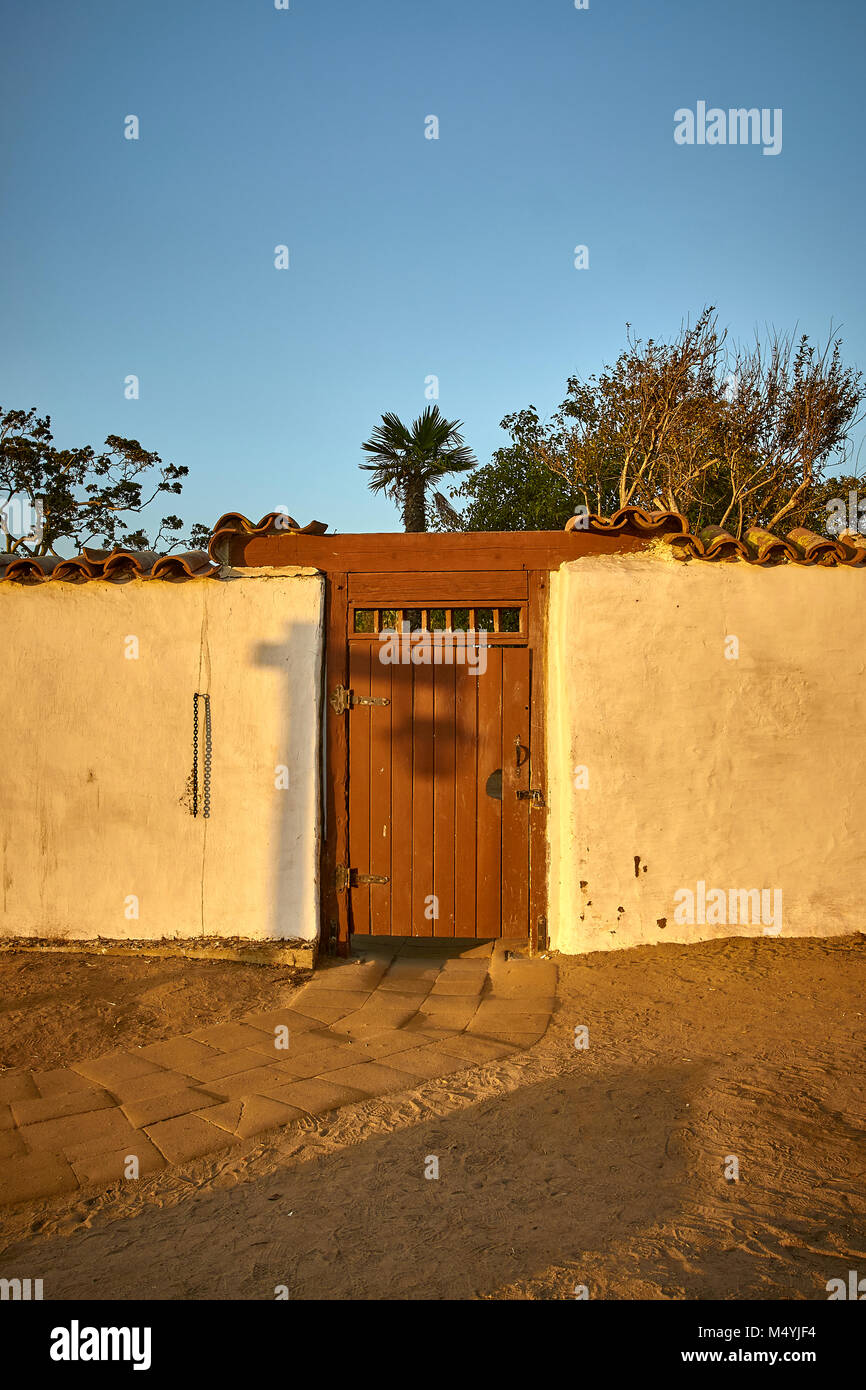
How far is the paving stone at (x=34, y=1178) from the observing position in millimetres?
2873

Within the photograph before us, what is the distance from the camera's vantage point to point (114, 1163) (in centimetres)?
307

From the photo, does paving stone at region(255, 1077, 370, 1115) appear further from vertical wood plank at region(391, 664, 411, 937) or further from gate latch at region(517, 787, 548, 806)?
gate latch at region(517, 787, 548, 806)

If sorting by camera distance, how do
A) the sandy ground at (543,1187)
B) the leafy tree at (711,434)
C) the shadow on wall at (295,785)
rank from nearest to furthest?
the sandy ground at (543,1187), the shadow on wall at (295,785), the leafy tree at (711,434)

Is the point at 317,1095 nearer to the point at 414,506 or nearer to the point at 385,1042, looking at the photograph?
the point at 385,1042

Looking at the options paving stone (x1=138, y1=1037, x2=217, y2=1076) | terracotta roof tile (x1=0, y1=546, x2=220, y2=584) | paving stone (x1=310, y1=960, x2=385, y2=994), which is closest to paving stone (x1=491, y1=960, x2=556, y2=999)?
paving stone (x1=310, y1=960, x2=385, y2=994)

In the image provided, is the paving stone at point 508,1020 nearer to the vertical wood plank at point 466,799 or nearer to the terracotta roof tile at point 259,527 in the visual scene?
the vertical wood plank at point 466,799

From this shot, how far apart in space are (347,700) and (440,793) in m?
0.85

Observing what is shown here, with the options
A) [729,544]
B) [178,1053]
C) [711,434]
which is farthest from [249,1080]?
[711,434]

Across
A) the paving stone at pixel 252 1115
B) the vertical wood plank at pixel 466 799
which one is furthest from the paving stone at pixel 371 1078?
the vertical wood plank at pixel 466 799

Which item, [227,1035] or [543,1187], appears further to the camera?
[227,1035]

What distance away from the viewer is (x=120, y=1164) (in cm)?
307
